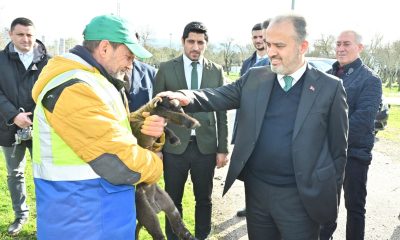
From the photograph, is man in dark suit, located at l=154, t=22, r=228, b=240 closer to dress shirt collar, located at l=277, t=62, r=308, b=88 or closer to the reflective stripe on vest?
dress shirt collar, located at l=277, t=62, r=308, b=88

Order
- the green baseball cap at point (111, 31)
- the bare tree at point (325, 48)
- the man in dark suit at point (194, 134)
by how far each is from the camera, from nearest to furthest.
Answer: the green baseball cap at point (111, 31), the man in dark suit at point (194, 134), the bare tree at point (325, 48)

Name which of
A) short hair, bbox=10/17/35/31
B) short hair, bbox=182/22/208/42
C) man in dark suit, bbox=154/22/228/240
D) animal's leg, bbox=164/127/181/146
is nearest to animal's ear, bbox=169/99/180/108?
animal's leg, bbox=164/127/181/146

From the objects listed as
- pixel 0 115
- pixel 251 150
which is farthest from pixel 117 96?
pixel 0 115

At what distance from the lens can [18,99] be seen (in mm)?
4758

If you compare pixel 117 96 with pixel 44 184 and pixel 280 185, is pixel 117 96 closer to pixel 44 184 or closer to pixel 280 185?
pixel 44 184

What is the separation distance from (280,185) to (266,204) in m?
0.21

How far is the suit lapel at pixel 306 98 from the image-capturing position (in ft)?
9.30

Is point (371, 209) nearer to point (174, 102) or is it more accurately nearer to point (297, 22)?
point (297, 22)

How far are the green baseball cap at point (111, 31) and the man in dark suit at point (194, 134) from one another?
1.84 meters

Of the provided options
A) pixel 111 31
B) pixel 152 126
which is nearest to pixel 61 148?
pixel 152 126

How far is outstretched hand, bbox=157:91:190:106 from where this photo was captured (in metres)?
3.01

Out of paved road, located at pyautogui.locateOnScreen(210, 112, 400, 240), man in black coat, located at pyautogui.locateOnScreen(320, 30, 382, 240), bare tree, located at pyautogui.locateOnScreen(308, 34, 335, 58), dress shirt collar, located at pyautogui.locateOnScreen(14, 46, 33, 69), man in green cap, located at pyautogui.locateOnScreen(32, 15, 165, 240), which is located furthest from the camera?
bare tree, located at pyautogui.locateOnScreen(308, 34, 335, 58)

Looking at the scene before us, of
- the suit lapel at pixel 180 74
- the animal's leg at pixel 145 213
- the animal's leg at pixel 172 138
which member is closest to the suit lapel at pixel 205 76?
the suit lapel at pixel 180 74

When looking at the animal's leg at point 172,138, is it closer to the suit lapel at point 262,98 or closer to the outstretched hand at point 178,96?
the outstretched hand at point 178,96
